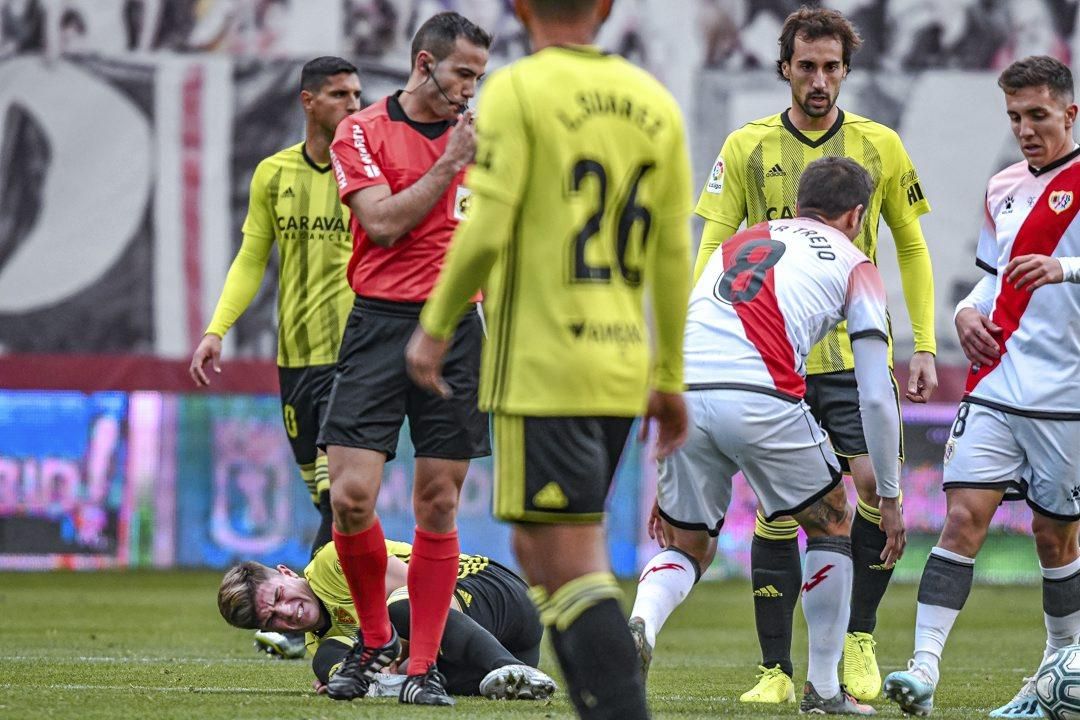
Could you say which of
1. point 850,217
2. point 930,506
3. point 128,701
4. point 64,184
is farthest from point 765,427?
point 64,184

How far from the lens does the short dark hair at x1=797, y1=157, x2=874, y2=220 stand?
18.7 feet

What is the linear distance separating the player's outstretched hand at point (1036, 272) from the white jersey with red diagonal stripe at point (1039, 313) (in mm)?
244

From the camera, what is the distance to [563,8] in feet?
13.3

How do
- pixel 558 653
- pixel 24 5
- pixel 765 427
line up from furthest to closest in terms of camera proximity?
pixel 24 5 < pixel 765 427 < pixel 558 653

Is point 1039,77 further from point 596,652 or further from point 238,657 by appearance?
point 238,657

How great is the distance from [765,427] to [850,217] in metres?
0.81

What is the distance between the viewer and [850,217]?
571cm

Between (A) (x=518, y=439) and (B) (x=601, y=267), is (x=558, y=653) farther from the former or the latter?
(B) (x=601, y=267)

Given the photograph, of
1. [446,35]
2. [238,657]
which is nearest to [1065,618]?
[446,35]

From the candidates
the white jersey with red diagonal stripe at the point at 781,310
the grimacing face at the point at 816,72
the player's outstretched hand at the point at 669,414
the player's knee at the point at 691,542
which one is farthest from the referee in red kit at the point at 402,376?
the player's outstretched hand at the point at 669,414

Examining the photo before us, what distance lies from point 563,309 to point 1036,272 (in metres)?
2.41

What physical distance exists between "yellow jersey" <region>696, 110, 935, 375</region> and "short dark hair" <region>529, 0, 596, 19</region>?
9.12 feet

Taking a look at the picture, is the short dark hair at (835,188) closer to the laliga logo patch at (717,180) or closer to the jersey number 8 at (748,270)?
the jersey number 8 at (748,270)

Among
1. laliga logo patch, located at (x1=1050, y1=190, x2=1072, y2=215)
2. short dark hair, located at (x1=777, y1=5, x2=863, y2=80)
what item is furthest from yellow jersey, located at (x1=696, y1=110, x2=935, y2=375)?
laliga logo patch, located at (x1=1050, y1=190, x2=1072, y2=215)
